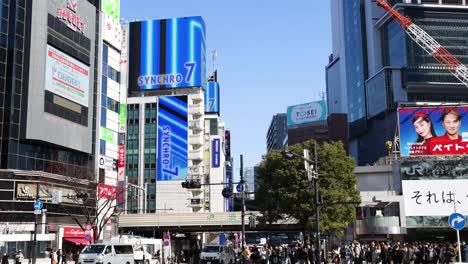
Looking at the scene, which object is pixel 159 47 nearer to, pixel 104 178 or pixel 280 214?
pixel 104 178

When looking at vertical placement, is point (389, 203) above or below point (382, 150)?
below

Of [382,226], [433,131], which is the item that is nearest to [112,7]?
[433,131]

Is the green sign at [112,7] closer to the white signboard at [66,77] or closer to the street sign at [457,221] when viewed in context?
the white signboard at [66,77]

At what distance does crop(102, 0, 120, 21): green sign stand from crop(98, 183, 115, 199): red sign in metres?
22.0

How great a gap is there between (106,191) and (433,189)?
33.4m

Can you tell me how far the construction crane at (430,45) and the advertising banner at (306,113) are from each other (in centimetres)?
4718

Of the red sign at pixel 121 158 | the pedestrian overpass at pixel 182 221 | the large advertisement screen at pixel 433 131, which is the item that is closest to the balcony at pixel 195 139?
the red sign at pixel 121 158

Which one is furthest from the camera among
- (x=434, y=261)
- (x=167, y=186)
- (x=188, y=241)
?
(x=167, y=186)

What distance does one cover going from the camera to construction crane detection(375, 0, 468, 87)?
122 m

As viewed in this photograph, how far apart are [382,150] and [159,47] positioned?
53.4 metres

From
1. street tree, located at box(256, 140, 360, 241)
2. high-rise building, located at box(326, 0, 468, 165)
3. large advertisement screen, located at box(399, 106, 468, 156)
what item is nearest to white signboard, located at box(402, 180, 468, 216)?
large advertisement screen, located at box(399, 106, 468, 156)

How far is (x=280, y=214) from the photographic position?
1901 inches

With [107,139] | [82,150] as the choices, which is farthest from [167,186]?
[82,150]

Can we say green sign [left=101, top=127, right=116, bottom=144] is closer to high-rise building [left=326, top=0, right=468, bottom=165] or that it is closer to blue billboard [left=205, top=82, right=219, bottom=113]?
blue billboard [left=205, top=82, right=219, bottom=113]
